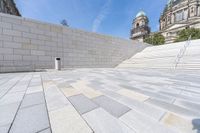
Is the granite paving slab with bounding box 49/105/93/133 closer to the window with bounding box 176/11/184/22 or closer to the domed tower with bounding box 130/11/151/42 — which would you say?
the domed tower with bounding box 130/11/151/42

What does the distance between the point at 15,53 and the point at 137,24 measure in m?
55.6

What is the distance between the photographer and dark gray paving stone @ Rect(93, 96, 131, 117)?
141cm

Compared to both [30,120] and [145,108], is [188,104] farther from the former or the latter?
[30,120]

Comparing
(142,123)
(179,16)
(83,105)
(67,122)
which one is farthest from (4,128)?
(179,16)

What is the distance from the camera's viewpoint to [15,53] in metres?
5.95

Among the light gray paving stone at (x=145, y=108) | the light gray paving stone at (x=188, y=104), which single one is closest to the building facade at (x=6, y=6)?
the light gray paving stone at (x=145, y=108)

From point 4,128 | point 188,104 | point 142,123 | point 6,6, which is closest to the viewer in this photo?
point 4,128

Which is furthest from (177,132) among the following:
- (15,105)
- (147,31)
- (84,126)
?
(147,31)

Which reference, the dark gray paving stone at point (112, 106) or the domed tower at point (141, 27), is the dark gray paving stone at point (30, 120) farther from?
the domed tower at point (141, 27)

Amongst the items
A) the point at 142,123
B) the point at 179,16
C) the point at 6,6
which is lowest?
the point at 142,123

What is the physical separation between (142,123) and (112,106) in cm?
51

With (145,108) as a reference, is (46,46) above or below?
above

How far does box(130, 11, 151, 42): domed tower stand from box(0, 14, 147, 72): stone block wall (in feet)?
144

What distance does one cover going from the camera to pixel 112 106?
158 centimetres
